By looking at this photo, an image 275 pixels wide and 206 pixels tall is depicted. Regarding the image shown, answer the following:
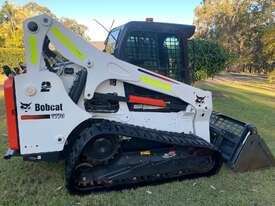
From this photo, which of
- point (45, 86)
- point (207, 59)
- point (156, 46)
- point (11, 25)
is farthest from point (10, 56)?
point (45, 86)

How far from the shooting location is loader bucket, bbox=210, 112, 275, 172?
4262mm

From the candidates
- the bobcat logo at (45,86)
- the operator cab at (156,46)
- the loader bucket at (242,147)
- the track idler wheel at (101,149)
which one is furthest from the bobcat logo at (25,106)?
the loader bucket at (242,147)

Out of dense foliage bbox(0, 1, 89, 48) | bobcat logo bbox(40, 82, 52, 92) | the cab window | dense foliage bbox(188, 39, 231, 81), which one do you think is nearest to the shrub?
dense foliage bbox(0, 1, 89, 48)

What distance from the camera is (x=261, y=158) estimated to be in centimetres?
445

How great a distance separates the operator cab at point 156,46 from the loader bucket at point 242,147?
3.53 ft

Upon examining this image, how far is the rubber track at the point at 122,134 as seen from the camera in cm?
350

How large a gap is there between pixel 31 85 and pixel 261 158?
3.48 m

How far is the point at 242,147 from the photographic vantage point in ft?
13.9

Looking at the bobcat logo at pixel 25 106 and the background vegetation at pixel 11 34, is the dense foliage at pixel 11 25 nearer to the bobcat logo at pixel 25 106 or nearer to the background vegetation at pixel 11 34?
the background vegetation at pixel 11 34

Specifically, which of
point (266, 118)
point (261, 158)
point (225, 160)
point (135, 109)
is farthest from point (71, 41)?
point (266, 118)

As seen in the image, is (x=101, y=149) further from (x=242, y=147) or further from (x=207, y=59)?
(x=207, y=59)

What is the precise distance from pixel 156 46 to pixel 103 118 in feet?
4.21

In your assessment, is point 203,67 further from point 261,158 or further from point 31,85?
point 31,85

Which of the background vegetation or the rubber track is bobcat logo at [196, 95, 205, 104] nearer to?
the rubber track
